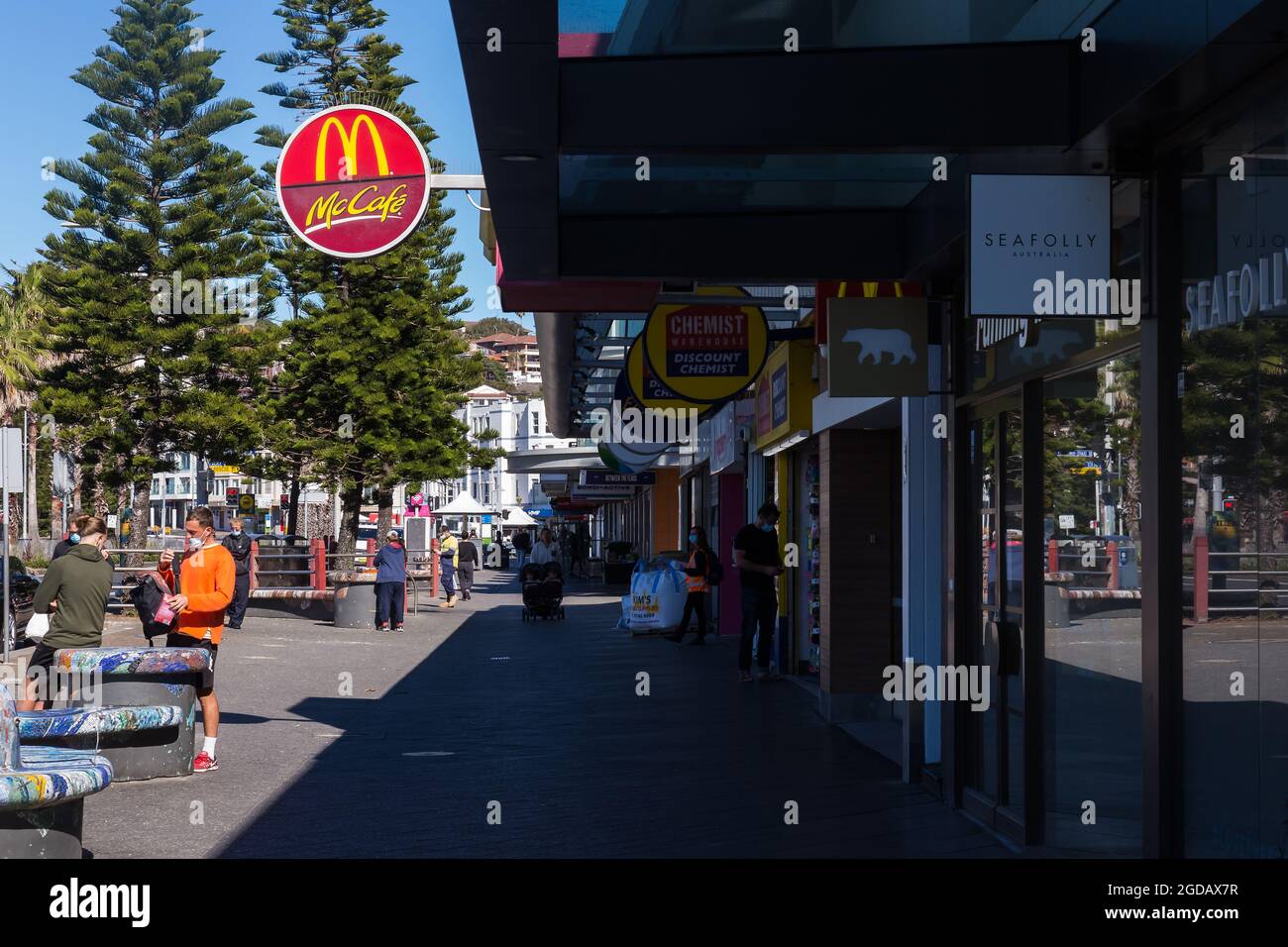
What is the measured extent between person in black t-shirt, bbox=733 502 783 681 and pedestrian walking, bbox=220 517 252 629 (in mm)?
10335

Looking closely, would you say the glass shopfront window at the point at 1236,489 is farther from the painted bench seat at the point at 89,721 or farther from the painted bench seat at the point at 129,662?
the painted bench seat at the point at 129,662

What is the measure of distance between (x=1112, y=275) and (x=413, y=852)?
4.15 m

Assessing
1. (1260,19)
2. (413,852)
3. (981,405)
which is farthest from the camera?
(981,405)

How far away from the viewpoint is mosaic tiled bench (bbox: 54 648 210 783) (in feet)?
33.0

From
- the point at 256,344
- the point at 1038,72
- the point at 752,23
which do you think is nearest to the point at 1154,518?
the point at 1038,72

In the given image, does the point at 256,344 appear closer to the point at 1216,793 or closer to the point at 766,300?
the point at 766,300

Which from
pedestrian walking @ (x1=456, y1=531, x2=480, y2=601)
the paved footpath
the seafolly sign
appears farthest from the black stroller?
the seafolly sign

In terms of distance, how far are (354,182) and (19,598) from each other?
13836 mm

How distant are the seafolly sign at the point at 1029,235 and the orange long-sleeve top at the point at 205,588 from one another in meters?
6.04

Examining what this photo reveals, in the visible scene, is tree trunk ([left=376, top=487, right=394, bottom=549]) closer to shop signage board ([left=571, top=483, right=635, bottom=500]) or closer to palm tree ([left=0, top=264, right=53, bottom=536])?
shop signage board ([left=571, top=483, right=635, bottom=500])

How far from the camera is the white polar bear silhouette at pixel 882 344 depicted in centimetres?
918

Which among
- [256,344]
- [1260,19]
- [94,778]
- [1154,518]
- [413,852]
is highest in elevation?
[256,344]
